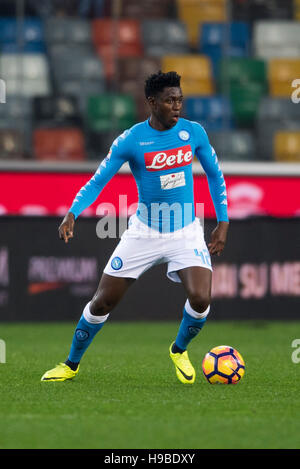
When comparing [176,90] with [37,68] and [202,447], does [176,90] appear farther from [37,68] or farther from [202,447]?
[37,68]

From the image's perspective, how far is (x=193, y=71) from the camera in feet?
51.9

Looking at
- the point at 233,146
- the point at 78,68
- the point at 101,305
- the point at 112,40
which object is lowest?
the point at 101,305

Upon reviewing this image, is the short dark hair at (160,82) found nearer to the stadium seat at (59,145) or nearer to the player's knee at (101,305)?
the player's knee at (101,305)

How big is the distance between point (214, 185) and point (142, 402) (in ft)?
5.97

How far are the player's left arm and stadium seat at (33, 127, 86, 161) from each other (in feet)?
24.9

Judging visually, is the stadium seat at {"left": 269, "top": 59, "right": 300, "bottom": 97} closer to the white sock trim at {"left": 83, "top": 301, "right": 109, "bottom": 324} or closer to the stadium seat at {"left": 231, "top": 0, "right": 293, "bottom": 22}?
the stadium seat at {"left": 231, "top": 0, "right": 293, "bottom": 22}

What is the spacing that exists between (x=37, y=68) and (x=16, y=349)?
6757 mm

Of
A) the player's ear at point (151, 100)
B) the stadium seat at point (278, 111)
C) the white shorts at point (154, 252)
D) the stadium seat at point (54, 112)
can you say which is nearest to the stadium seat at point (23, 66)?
the stadium seat at point (54, 112)

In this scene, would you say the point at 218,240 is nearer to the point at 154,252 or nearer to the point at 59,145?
the point at 154,252

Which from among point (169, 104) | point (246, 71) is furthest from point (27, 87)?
point (169, 104)

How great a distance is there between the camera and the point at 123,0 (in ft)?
51.4

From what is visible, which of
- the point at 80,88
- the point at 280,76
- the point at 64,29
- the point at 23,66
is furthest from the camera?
the point at 280,76
